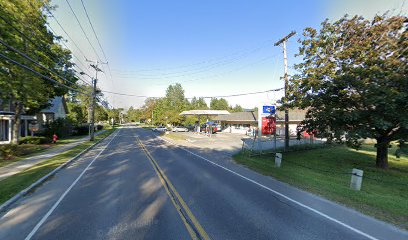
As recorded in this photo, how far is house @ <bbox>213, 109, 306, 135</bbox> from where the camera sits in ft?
124

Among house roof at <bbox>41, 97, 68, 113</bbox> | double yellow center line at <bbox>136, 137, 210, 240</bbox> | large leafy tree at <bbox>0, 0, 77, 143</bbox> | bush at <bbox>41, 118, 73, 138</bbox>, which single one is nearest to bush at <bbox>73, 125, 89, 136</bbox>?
house roof at <bbox>41, 97, 68, 113</bbox>

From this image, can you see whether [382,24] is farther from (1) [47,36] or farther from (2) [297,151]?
(1) [47,36]

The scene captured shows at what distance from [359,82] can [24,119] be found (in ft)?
114

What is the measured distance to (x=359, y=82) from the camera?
36.4ft

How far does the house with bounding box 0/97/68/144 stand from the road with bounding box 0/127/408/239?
55.8 ft

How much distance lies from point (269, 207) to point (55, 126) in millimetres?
29510

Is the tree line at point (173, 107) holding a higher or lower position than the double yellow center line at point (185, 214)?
higher

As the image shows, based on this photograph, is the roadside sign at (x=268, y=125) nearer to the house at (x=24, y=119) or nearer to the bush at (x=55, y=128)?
the house at (x=24, y=119)

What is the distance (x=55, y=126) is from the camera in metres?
26.9

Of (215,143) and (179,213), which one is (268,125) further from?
(179,213)

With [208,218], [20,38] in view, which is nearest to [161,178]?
[208,218]

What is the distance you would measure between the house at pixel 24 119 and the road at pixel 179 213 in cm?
1701

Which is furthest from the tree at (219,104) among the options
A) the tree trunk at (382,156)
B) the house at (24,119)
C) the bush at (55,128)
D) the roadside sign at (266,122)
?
the tree trunk at (382,156)

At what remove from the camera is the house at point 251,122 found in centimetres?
3789
